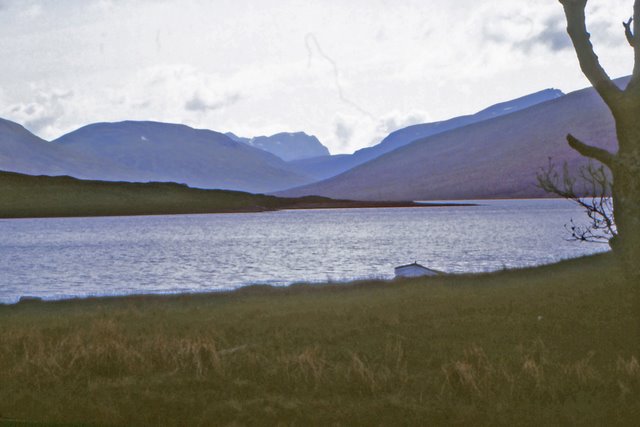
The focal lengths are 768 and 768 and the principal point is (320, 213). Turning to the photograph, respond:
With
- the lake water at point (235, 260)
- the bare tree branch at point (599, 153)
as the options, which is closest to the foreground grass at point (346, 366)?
the bare tree branch at point (599, 153)

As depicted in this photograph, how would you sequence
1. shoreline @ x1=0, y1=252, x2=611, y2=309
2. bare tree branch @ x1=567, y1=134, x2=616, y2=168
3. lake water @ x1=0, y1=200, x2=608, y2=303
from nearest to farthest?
1. bare tree branch @ x1=567, y1=134, x2=616, y2=168
2. shoreline @ x1=0, y1=252, x2=611, y2=309
3. lake water @ x1=0, y1=200, x2=608, y2=303

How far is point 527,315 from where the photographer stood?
25.9 m

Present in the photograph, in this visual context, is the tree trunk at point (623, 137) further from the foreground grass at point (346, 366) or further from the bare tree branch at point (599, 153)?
the foreground grass at point (346, 366)

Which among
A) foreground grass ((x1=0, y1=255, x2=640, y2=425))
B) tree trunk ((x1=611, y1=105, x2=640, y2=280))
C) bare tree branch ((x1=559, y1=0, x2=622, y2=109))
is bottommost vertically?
foreground grass ((x1=0, y1=255, x2=640, y2=425))

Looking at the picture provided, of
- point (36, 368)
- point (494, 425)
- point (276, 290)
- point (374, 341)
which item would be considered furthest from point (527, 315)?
point (276, 290)

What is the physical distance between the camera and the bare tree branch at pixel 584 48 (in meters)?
16.3

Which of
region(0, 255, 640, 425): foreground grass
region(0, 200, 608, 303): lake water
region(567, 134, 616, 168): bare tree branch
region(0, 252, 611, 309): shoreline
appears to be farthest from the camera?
region(0, 200, 608, 303): lake water

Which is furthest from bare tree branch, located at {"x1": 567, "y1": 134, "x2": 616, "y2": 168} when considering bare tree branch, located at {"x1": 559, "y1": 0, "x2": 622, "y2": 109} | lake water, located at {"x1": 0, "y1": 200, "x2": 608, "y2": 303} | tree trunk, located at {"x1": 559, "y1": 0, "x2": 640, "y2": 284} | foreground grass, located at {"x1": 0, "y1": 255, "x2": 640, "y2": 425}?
lake water, located at {"x1": 0, "y1": 200, "x2": 608, "y2": 303}

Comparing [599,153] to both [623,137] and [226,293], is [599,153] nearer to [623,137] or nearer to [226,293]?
[623,137]

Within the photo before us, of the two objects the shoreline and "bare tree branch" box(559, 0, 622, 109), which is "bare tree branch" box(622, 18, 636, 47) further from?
the shoreline

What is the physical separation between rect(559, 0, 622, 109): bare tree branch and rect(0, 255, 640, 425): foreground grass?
14.2 ft

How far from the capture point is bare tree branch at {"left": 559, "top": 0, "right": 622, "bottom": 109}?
16297mm

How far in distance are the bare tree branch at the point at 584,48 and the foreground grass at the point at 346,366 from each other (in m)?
4.32

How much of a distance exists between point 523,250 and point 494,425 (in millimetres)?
78573
